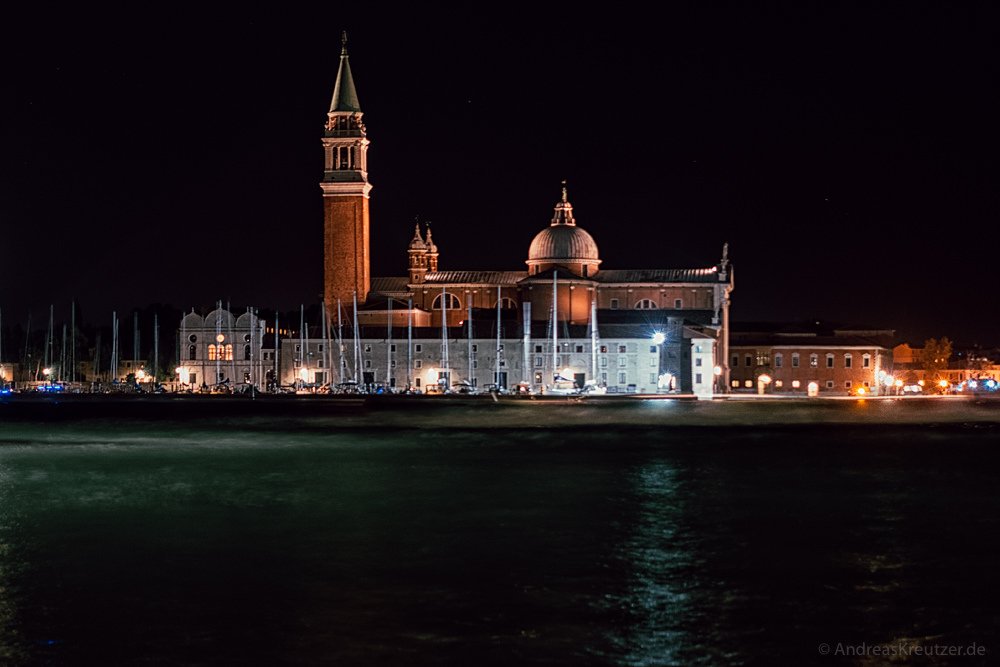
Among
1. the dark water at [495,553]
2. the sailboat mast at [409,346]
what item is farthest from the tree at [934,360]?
the dark water at [495,553]

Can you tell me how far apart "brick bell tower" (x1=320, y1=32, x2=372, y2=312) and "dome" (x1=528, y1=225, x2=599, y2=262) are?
11.6 metres

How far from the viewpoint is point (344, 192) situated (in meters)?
95.4

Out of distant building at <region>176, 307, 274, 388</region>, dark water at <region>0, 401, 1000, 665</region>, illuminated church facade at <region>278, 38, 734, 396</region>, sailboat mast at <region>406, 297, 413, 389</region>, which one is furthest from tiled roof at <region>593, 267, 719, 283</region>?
dark water at <region>0, 401, 1000, 665</region>

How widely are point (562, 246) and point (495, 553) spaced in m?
73.6

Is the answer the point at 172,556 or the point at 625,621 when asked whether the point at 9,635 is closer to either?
the point at 172,556

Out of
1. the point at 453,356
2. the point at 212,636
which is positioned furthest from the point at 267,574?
the point at 453,356

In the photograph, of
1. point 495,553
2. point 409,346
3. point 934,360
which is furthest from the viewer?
point 934,360

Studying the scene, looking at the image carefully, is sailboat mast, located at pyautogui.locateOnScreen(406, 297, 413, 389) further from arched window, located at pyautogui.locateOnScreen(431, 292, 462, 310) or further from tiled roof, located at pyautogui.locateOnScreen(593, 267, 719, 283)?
tiled roof, located at pyautogui.locateOnScreen(593, 267, 719, 283)

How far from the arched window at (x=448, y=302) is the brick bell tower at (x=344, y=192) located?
5742 millimetres

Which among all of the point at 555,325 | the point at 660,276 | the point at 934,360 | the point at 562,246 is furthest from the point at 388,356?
the point at 934,360

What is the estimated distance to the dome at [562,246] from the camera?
9756 cm

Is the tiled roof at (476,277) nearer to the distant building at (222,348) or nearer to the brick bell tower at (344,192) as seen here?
the brick bell tower at (344,192)

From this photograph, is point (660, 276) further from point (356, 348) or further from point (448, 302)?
point (356, 348)

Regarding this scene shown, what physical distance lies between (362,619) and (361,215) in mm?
77543
